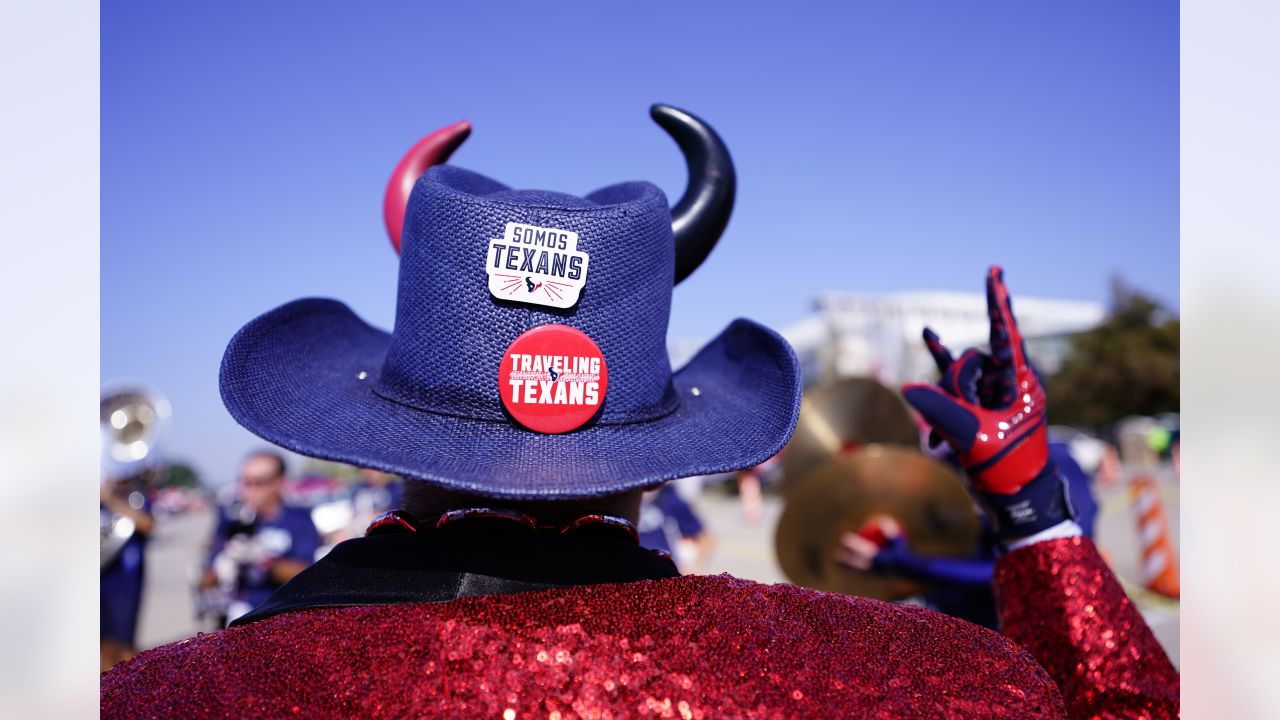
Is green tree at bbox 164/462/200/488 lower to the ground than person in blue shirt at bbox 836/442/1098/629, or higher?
lower

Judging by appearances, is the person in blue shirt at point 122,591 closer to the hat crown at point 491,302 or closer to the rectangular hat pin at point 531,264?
the hat crown at point 491,302

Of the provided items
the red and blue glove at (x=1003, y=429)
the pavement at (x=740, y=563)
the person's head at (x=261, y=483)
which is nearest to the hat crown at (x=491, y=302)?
the red and blue glove at (x=1003, y=429)

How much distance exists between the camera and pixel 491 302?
3.86ft

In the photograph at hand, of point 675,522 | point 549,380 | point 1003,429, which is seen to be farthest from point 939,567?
point 549,380

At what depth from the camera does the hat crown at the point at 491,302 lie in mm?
1177

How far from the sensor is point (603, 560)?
1.09 metres

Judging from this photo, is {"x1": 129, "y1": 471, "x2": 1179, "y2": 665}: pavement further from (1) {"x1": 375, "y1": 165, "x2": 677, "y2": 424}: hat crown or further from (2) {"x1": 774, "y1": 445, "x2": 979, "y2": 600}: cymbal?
(1) {"x1": 375, "y1": 165, "x2": 677, "y2": 424}: hat crown

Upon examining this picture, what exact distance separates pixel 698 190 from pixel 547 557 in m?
0.78

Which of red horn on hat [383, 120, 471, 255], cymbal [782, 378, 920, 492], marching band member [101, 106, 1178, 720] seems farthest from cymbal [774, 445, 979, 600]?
red horn on hat [383, 120, 471, 255]

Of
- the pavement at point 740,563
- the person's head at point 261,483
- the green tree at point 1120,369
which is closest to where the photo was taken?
the person's head at point 261,483

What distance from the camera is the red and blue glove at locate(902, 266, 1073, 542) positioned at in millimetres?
1644

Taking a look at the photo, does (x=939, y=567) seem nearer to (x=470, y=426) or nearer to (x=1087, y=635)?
(x=1087, y=635)

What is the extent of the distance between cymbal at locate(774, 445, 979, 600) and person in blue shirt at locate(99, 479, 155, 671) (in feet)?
14.7
